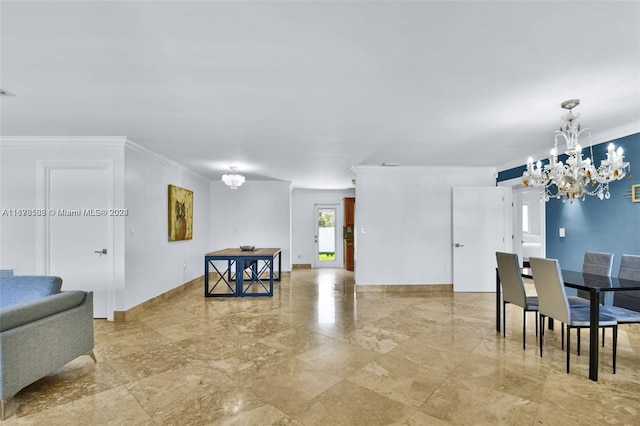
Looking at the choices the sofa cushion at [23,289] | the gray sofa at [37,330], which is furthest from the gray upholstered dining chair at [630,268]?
the sofa cushion at [23,289]

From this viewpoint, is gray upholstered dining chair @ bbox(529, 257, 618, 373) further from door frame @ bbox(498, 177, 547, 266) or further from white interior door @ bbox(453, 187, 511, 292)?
white interior door @ bbox(453, 187, 511, 292)

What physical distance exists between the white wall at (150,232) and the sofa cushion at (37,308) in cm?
151

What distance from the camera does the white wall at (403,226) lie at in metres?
5.94

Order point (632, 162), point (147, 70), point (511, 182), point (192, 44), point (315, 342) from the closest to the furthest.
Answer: point (192, 44), point (147, 70), point (315, 342), point (632, 162), point (511, 182)

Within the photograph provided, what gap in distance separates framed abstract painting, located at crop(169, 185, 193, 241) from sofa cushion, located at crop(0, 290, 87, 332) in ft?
8.93

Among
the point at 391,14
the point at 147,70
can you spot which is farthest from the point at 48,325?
the point at 391,14

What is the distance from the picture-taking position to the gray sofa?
207 cm

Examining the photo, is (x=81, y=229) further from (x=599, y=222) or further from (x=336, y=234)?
(x=599, y=222)

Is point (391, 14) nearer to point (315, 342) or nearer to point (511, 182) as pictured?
point (315, 342)

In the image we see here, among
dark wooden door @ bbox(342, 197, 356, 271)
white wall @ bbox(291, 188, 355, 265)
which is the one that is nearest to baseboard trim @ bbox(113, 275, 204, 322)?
white wall @ bbox(291, 188, 355, 265)

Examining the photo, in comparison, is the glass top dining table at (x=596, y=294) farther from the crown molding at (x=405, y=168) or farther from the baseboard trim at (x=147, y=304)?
the baseboard trim at (x=147, y=304)

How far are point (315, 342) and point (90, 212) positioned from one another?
3.25 m

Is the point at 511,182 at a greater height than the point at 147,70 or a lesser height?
lesser

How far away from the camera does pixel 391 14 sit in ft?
5.38
